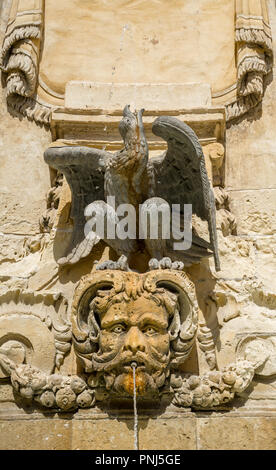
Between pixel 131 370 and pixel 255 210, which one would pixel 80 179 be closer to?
pixel 255 210

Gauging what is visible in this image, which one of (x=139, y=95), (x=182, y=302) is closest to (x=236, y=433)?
(x=182, y=302)

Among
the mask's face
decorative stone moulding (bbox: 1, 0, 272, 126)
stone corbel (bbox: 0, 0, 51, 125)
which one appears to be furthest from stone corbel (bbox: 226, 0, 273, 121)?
the mask's face

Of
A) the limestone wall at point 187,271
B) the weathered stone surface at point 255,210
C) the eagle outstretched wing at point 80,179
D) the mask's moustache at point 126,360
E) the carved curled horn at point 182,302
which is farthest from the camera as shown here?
the weathered stone surface at point 255,210

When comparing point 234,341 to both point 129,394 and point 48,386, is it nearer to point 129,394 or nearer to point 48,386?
point 129,394

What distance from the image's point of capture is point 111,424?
4.56 metres

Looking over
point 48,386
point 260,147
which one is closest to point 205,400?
point 48,386

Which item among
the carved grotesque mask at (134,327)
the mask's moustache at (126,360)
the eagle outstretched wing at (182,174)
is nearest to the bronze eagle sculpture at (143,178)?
the eagle outstretched wing at (182,174)

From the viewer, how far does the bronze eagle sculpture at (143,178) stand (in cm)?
482

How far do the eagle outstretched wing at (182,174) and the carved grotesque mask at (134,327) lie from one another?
0.43 meters

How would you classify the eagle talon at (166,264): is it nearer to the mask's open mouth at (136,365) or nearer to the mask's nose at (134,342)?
the mask's nose at (134,342)

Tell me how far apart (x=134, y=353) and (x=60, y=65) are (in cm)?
274

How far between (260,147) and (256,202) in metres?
0.47

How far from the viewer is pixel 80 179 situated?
5227mm

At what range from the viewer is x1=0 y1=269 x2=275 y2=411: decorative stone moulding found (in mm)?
4492
